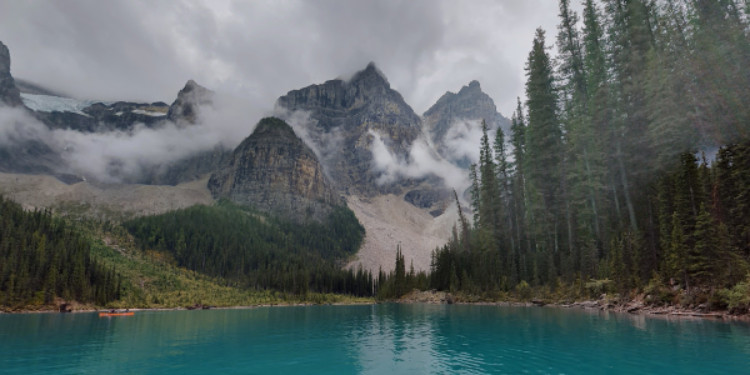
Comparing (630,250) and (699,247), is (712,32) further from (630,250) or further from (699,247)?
(699,247)

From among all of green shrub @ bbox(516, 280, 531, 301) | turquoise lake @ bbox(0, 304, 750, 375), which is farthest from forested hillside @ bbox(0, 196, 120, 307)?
green shrub @ bbox(516, 280, 531, 301)

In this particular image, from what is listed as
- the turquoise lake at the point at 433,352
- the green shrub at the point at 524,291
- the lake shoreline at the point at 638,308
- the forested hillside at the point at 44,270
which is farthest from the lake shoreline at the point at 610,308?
the forested hillside at the point at 44,270

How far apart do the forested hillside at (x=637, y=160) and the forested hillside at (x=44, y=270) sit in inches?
4221

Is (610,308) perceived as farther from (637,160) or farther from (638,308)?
(637,160)

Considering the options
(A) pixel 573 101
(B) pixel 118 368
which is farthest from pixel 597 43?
(B) pixel 118 368

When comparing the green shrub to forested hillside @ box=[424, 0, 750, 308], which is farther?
the green shrub

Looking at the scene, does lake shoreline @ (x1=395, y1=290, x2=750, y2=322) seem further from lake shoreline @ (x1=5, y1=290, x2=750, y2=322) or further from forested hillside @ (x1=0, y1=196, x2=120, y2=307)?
forested hillside @ (x1=0, y1=196, x2=120, y2=307)

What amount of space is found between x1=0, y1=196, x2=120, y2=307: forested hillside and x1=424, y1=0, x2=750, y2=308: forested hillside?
107226 mm

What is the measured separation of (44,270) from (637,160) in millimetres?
138965

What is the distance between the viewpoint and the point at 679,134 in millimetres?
52938

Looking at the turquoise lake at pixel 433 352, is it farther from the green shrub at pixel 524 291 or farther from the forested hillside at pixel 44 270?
the forested hillside at pixel 44 270

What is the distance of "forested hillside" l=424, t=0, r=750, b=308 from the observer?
133 feet

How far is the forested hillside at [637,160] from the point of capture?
4062 cm

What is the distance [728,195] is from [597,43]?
42.9 m
